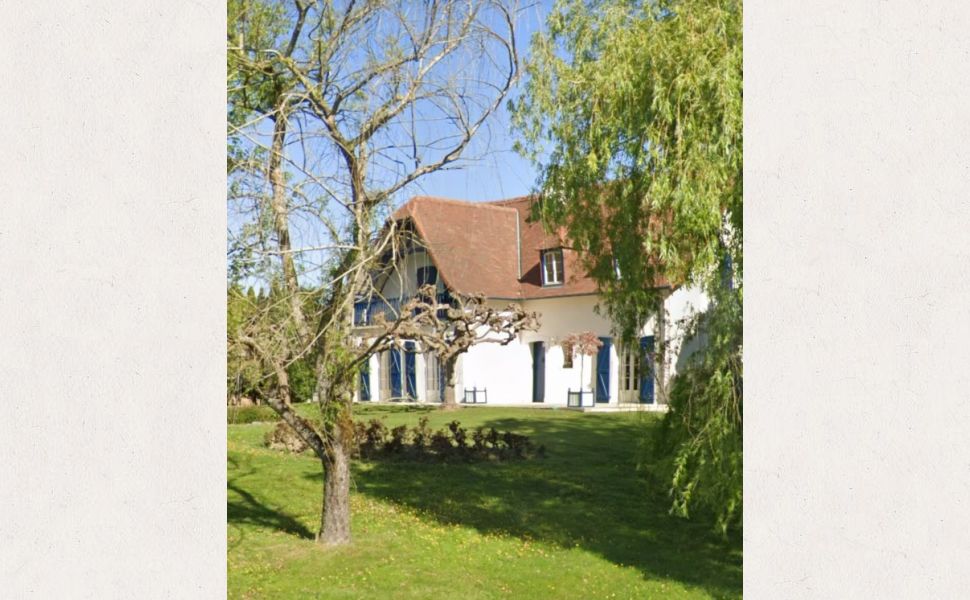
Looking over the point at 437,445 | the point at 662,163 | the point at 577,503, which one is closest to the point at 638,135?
the point at 662,163

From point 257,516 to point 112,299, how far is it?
17.4 ft

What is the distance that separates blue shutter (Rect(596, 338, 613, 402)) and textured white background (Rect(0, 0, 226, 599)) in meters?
11.8

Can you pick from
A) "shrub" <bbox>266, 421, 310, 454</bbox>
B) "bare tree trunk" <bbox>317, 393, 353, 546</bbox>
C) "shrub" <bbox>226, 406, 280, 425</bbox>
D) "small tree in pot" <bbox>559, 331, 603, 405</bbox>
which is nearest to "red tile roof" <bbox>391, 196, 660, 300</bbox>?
"small tree in pot" <bbox>559, 331, 603, 405</bbox>

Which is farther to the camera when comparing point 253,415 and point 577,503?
point 253,415

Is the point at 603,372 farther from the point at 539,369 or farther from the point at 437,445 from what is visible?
the point at 437,445

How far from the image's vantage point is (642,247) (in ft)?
21.1

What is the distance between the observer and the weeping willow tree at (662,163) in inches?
210

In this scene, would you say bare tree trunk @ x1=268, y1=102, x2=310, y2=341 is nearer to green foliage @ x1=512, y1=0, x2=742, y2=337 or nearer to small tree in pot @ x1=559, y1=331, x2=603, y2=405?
green foliage @ x1=512, y1=0, x2=742, y2=337

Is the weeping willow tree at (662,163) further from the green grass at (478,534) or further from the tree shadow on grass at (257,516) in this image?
the tree shadow on grass at (257,516)

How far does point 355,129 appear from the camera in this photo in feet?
17.3

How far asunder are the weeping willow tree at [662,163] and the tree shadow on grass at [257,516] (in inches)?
127

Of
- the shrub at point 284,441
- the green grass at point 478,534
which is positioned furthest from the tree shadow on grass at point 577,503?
the shrub at point 284,441
